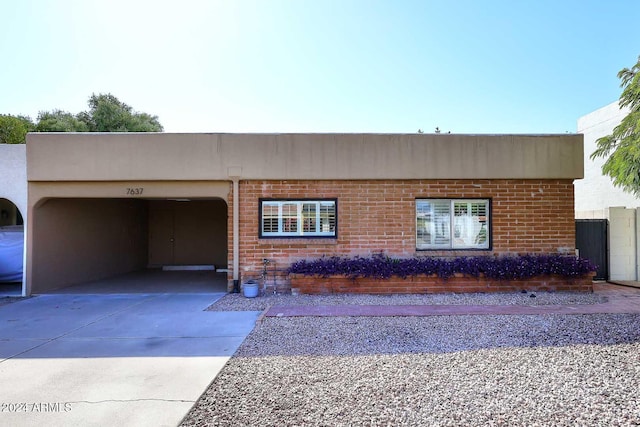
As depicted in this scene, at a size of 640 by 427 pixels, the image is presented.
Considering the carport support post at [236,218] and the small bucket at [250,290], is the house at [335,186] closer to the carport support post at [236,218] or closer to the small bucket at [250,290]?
the carport support post at [236,218]

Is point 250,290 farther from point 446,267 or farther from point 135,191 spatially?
point 446,267

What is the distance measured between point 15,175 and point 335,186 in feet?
25.1

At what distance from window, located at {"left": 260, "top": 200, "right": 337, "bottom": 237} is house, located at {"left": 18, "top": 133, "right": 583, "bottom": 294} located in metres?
0.02

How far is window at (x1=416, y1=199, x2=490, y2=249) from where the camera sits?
29.4 feet

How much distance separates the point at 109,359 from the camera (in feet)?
15.2

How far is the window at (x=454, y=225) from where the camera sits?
8.97 meters

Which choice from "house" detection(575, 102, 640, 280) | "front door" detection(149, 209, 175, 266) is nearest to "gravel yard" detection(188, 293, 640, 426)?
"house" detection(575, 102, 640, 280)

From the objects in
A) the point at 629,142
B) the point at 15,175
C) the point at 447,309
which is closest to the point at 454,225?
the point at 447,309

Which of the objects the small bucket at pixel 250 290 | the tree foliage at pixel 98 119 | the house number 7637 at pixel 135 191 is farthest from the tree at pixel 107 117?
the small bucket at pixel 250 290

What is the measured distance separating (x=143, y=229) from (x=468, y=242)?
39.3 feet

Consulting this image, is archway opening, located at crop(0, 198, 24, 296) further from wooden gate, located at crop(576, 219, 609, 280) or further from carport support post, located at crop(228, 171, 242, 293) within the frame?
wooden gate, located at crop(576, 219, 609, 280)

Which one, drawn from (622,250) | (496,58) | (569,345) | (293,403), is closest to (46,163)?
(293,403)

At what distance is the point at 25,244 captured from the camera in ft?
28.4

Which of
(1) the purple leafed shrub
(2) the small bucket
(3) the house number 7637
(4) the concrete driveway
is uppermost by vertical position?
(3) the house number 7637
